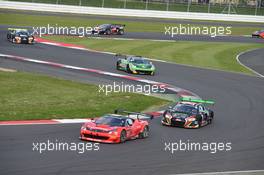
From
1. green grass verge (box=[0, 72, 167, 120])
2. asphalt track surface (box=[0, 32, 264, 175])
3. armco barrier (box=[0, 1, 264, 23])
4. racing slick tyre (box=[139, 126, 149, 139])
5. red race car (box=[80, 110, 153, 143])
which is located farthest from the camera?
armco barrier (box=[0, 1, 264, 23])

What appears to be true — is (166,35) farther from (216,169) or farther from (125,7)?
(216,169)

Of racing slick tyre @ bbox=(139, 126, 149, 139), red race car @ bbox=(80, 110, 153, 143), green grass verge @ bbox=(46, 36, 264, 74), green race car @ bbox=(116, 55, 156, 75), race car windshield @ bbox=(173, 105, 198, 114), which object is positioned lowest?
green grass verge @ bbox=(46, 36, 264, 74)

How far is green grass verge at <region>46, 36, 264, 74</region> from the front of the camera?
5456 centimetres

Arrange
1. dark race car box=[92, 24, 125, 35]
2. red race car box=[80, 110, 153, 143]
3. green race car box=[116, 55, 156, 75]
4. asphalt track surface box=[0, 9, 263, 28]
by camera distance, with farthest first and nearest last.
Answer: asphalt track surface box=[0, 9, 263, 28]
dark race car box=[92, 24, 125, 35]
green race car box=[116, 55, 156, 75]
red race car box=[80, 110, 153, 143]

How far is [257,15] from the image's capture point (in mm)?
86562

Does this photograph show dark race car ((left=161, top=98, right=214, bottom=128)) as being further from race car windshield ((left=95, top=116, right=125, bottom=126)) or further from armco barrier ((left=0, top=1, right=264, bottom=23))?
armco barrier ((left=0, top=1, right=264, bottom=23))

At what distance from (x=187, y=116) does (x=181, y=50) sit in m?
31.7

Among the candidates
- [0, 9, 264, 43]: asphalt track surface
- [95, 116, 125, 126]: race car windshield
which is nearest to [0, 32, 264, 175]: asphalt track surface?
[95, 116, 125, 126]: race car windshield

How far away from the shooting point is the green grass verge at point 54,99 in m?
29.8

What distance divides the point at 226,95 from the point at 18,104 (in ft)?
44.2

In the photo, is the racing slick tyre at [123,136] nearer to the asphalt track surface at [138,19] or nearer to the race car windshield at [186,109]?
the race car windshield at [186,109]

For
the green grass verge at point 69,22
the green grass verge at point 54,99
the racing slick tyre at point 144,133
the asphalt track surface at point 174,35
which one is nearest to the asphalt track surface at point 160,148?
the racing slick tyre at point 144,133

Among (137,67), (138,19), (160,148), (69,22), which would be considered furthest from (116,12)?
(160,148)

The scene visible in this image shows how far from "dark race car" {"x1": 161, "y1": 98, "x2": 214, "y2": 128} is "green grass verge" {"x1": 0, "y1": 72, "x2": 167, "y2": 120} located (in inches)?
144
